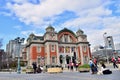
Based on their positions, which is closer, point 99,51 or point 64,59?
point 64,59

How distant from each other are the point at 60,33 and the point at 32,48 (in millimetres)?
11069

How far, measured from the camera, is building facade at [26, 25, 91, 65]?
61344 mm

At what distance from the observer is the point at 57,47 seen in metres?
62.1

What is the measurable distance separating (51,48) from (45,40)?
3.38 m

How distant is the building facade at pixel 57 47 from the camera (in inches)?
2415

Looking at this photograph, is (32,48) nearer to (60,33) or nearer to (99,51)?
(60,33)

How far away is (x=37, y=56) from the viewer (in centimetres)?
6219

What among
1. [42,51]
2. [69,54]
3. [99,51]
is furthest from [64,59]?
[99,51]

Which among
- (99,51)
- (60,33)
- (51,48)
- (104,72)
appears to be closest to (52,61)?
(51,48)

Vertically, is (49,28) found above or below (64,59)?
above

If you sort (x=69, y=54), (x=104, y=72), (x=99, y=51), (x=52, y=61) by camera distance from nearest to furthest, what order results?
(x=104, y=72) → (x=52, y=61) → (x=69, y=54) → (x=99, y=51)

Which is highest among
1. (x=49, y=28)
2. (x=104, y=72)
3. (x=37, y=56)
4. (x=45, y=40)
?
(x=49, y=28)

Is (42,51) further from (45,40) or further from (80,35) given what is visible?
(80,35)

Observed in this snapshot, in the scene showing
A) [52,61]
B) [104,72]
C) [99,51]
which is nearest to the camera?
[104,72]
